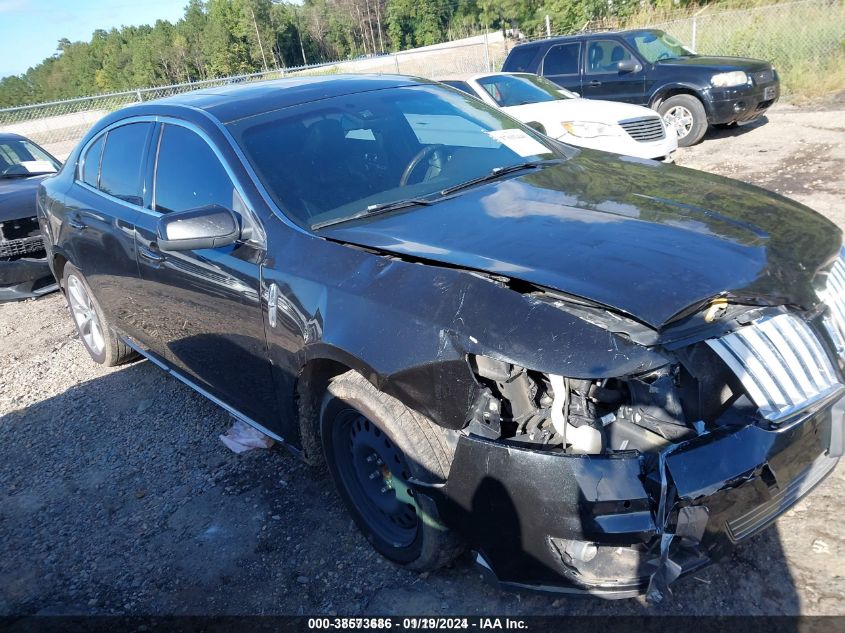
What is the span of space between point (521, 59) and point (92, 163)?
9.09 meters

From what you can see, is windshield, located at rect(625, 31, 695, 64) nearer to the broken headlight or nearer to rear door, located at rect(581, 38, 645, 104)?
rear door, located at rect(581, 38, 645, 104)

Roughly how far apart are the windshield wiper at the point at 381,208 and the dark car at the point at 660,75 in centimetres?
896

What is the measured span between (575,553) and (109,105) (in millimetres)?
19747

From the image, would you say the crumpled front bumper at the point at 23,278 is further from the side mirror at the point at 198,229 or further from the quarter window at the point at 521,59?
the quarter window at the point at 521,59

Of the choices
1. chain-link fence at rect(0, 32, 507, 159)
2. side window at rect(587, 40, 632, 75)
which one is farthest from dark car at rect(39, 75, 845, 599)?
chain-link fence at rect(0, 32, 507, 159)

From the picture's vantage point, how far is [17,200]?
23.4 ft

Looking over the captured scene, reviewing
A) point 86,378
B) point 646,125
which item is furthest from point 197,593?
point 646,125

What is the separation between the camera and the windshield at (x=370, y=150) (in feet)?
9.96

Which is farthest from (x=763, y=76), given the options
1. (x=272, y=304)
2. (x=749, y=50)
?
(x=272, y=304)

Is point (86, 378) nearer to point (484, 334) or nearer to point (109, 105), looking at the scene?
point (484, 334)

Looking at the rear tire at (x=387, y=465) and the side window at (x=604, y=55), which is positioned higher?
the side window at (x=604, y=55)

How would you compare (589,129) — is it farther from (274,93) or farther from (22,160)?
(22,160)

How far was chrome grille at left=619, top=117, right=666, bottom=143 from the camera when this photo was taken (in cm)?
862

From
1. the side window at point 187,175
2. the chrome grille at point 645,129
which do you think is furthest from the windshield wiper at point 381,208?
the chrome grille at point 645,129
